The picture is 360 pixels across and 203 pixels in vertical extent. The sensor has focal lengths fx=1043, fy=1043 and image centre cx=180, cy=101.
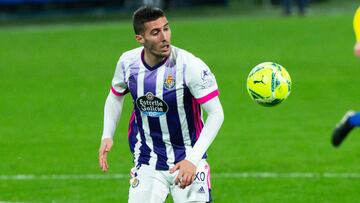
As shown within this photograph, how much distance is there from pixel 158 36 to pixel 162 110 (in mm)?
642

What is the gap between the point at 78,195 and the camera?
1205 cm

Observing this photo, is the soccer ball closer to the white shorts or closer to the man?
the man

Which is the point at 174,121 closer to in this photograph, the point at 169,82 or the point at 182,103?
the point at 182,103

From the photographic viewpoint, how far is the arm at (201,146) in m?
7.96

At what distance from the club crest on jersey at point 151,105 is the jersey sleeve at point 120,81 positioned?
292 mm

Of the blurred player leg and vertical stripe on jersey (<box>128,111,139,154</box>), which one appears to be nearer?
the blurred player leg

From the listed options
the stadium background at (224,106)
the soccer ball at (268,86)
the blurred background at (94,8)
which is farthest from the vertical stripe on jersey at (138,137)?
the blurred background at (94,8)

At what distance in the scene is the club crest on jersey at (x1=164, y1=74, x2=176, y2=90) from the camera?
8500mm

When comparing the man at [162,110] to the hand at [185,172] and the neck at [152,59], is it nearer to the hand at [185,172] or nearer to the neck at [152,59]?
the neck at [152,59]

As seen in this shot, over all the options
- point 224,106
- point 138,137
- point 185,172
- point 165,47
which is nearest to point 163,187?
point 138,137

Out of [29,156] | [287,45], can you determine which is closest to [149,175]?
[29,156]

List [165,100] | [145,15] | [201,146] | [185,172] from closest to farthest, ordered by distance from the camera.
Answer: [185,172] → [201,146] → [145,15] → [165,100]

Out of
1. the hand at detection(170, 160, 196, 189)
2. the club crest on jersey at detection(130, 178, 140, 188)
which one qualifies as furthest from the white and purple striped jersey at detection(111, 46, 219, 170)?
the hand at detection(170, 160, 196, 189)

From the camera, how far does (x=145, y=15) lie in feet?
27.7
